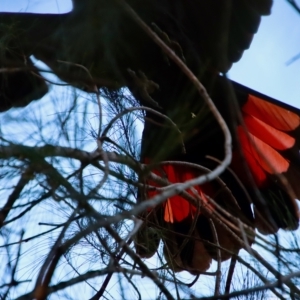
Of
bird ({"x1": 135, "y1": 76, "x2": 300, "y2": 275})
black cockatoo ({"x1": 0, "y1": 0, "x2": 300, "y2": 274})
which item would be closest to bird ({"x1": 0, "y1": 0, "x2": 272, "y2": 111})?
black cockatoo ({"x1": 0, "y1": 0, "x2": 300, "y2": 274})

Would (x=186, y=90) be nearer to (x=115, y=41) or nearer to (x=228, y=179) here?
(x=228, y=179)

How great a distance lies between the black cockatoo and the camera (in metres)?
1.36

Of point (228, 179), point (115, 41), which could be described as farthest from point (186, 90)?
point (115, 41)

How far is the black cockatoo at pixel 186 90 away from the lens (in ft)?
4.45

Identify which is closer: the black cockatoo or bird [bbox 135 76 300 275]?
the black cockatoo

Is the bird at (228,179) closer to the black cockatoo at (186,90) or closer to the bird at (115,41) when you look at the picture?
the black cockatoo at (186,90)

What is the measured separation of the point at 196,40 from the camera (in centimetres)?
189

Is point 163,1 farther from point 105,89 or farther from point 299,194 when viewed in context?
point 299,194

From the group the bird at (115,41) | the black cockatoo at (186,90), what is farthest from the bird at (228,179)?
the bird at (115,41)

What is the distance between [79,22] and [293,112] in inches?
28.3

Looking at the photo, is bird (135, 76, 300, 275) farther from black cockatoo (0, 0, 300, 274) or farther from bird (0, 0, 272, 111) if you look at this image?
bird (0, 0, 272, 111)

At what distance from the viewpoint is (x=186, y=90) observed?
1.97 m

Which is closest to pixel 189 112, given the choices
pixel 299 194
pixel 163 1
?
pixel 299 194

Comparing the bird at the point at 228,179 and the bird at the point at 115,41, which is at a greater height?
the bird at the point at 115,41
